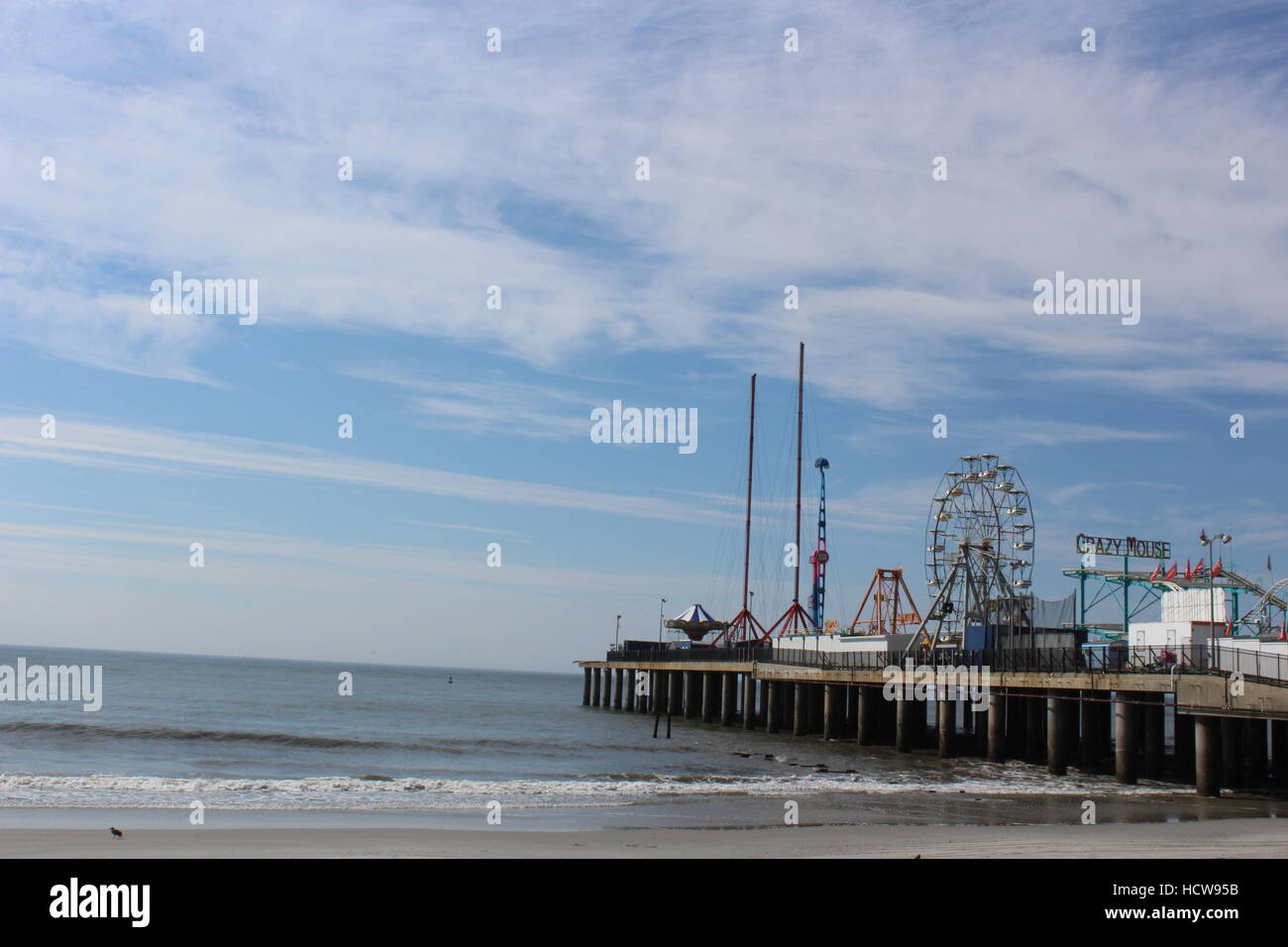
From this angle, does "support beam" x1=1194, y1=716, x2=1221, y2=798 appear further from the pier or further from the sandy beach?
the sandy beach

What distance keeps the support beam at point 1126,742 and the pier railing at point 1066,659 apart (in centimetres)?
140

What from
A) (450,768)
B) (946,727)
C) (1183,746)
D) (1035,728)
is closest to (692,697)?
(1035,728)

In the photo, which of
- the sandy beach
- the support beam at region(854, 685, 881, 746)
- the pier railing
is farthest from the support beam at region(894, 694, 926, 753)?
the sandy beach

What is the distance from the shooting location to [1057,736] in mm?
33344

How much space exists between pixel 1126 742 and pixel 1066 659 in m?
5.88

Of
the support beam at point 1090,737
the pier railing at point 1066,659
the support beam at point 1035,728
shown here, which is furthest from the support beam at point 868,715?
the support beam at point 1090,737

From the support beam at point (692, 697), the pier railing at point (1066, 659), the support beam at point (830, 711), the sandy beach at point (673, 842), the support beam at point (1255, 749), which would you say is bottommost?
the support beam at point (692, 697)

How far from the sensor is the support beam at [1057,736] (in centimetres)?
3316

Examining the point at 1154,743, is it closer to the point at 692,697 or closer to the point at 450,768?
the point at 450,768

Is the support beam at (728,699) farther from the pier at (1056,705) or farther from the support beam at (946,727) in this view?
the support beam at (946,727)

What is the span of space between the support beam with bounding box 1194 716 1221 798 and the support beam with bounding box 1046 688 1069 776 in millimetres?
5439

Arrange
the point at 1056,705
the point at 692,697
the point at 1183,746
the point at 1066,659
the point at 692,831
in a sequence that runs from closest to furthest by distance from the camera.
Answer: the point at 692,831, the point at 1056,705, the point at 1183,746, the point at 1066,659, the point at 692,697
